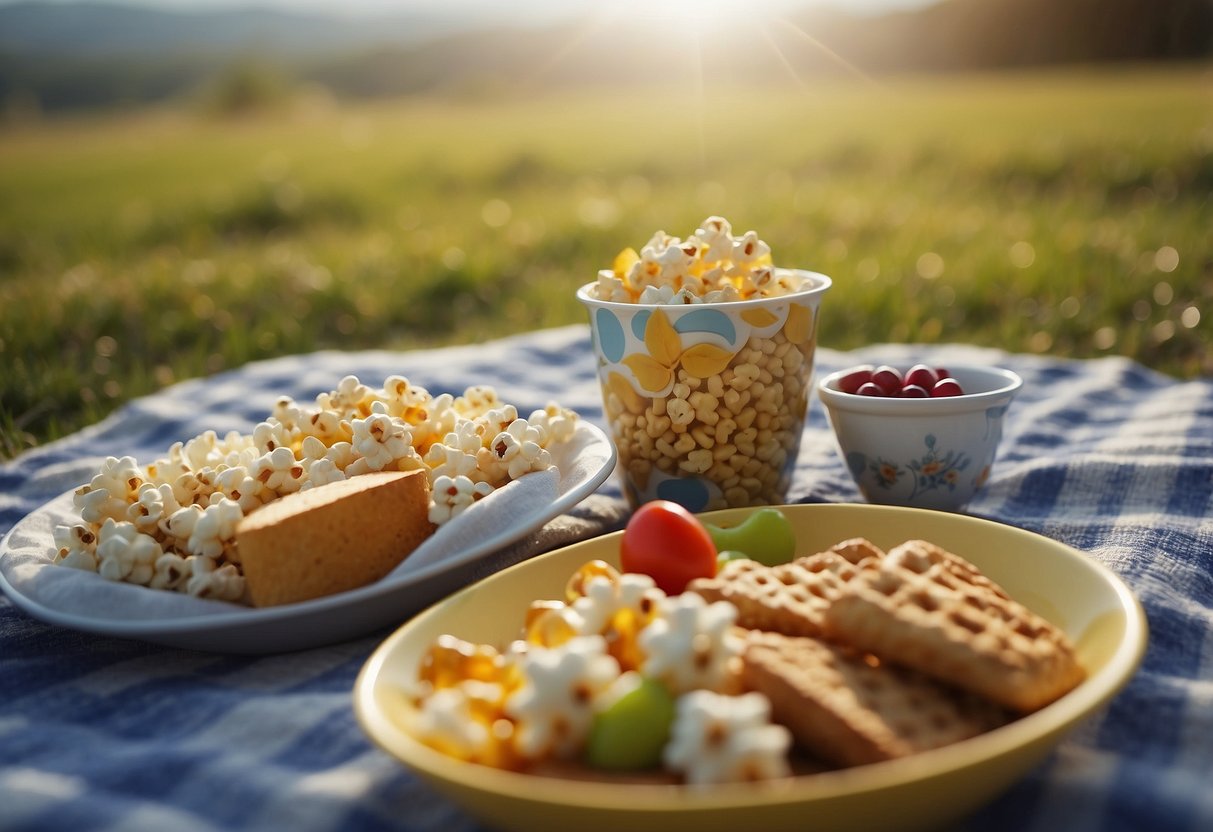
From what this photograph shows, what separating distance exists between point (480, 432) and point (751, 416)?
1.44 feet

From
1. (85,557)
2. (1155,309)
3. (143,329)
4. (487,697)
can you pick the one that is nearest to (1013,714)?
(487,697)

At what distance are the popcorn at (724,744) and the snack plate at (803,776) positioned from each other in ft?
0.04

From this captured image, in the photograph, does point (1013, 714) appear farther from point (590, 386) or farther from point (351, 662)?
point (590, 386)

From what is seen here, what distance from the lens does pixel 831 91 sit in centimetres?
1630

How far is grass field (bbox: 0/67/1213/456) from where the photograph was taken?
3.62 m

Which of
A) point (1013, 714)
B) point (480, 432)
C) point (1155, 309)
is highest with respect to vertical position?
point (480, 432)

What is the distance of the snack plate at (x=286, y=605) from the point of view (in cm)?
138

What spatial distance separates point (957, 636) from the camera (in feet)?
3.58

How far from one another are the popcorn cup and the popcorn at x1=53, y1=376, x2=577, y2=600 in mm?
165

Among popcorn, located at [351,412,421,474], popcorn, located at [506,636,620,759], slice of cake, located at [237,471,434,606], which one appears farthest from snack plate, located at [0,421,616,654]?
popcorn, located at [506,636,620,759]

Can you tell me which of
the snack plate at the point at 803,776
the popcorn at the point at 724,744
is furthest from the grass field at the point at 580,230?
the popcorn at the point at 724,744

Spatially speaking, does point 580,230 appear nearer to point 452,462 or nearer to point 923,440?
point 923,440

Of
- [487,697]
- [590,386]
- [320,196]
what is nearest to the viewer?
[487,697]

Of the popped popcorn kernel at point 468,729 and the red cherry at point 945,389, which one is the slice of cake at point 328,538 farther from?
the red cherry at point 945,389
